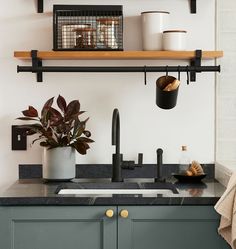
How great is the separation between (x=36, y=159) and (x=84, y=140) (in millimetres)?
312

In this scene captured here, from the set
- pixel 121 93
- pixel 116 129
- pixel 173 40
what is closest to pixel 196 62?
pixel 173 40

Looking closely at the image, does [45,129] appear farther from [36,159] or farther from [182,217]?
[182,217]

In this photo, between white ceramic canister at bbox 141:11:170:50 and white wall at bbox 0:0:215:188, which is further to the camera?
white wall at bbox 0:0:215:188

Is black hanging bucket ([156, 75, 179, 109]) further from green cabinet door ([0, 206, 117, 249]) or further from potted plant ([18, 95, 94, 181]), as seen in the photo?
green cabinet door ([0, 206, 117, 249])

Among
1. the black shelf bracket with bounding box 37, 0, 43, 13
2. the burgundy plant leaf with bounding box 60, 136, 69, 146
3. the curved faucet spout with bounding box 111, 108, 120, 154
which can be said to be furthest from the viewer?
the black shelf bracket with bounding box 37, 0, 43, 13

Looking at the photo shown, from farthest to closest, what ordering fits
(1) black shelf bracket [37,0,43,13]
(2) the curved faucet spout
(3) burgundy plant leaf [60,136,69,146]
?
(1) black shelf bracket [37,0,43,13] < (3) burgundy plant leaf [60,136,69,146] < (2) the curved faucet spout

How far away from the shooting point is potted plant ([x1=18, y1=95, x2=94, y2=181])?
323cm

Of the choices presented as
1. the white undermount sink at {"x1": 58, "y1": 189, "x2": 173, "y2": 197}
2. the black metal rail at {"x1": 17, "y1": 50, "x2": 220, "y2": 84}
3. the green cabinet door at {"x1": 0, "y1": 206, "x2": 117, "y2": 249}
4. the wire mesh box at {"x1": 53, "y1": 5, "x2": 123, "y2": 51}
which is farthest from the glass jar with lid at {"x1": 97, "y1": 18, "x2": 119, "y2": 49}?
the green cabinet door at {"x1": 0, "y1": 206, "x2": 117, "y2": 249}

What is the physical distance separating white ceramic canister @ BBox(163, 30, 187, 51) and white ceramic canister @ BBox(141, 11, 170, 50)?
1.8 inches

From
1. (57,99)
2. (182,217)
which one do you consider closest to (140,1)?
(57,99)

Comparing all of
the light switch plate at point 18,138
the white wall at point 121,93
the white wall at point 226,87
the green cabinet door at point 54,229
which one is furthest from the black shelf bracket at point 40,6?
the green cabinet door at point 54,229

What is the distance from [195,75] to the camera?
3.45m

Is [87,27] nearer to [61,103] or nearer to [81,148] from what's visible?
[61,103]

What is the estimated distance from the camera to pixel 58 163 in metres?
3.26
